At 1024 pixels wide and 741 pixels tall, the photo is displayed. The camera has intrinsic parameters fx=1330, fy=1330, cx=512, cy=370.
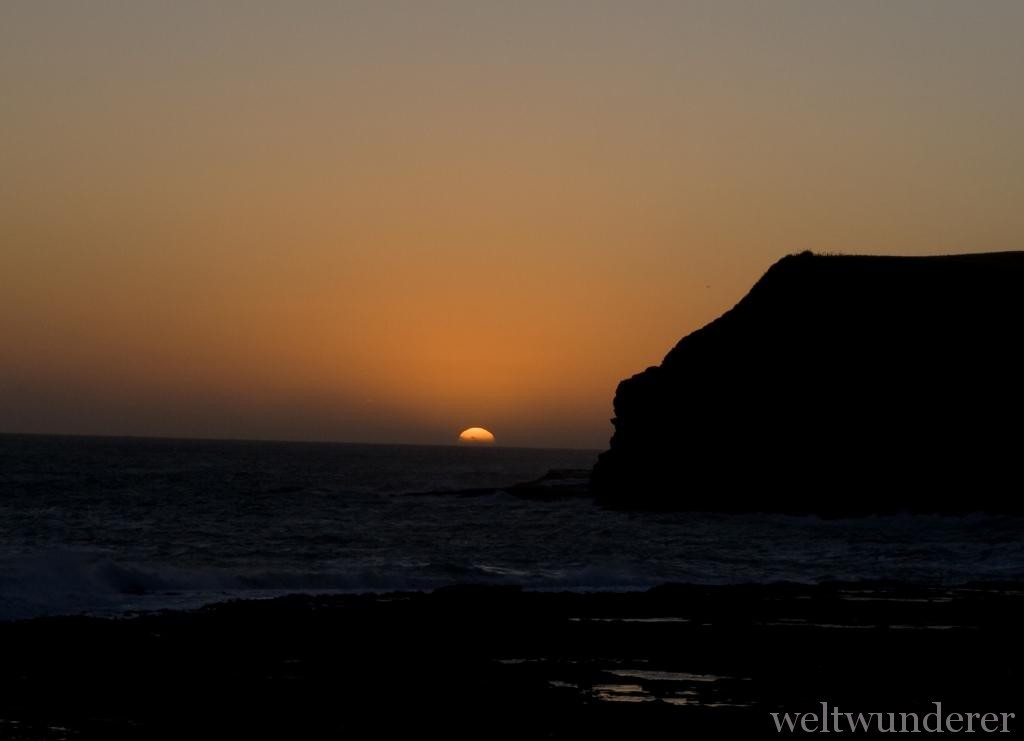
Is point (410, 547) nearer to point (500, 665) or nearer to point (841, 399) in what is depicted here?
point (500, 665)

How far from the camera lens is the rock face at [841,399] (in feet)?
208

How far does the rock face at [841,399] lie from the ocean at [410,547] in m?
3.38

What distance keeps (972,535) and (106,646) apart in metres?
36.5

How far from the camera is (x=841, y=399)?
68.1 meters

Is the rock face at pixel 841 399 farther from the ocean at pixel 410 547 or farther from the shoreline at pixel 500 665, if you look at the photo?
the shoreline at pixel 500 665

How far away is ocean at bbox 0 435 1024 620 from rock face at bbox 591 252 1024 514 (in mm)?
3379

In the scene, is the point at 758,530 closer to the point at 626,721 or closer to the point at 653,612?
the point at 653,612

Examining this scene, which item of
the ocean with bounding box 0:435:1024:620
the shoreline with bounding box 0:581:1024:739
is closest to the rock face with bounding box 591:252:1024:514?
the ocean with bounding box 0:435:1024:620

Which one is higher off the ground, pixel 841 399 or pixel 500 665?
pixel 841 399

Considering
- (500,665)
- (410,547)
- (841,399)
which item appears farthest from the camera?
(841,399)

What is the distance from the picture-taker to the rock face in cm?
6344

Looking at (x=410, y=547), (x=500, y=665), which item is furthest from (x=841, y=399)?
(x=500, y=665)

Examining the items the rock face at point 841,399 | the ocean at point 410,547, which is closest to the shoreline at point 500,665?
the ocean at point 410,547

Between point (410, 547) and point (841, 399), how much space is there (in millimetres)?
31922
